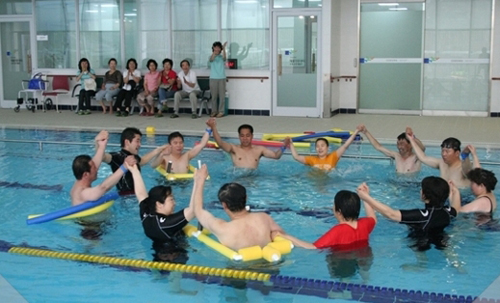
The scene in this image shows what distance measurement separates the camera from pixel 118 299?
15.7 feet

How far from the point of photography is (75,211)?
6684mm

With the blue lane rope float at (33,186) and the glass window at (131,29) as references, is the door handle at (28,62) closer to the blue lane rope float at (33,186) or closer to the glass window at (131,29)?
the glass window at (131,29)

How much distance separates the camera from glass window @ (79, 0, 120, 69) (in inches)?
662

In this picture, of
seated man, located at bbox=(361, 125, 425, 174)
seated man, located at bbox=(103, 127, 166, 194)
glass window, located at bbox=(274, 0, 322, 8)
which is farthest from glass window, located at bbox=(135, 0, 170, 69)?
seated man, located at bbox=(103, 127, 166, 194)

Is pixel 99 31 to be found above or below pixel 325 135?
above

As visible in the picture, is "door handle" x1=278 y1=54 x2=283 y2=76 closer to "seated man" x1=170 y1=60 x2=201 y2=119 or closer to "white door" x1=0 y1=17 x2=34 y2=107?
"seated man" x1=170 y1=60 x2=201 y2=119

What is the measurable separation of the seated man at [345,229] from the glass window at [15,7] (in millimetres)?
14259

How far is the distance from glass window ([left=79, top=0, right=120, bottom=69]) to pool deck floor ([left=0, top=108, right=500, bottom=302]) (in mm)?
1594

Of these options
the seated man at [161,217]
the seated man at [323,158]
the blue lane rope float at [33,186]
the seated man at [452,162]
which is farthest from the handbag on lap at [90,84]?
the seated man at [161,217]

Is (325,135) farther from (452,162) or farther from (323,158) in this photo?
(452,162)

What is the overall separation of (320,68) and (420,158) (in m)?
7.51

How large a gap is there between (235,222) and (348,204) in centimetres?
93

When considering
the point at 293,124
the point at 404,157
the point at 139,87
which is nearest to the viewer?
the point at 404,157

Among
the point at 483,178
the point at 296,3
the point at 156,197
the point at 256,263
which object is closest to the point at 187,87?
the point at 296,3
